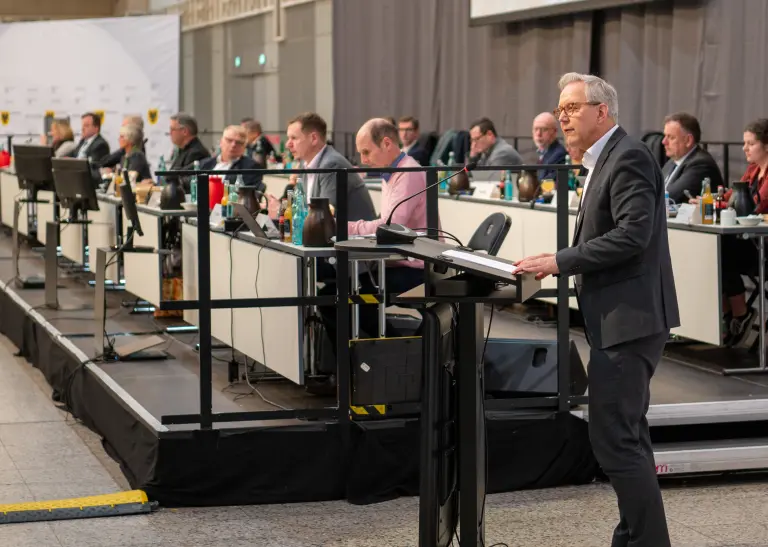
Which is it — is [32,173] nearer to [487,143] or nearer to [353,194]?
[487,143]

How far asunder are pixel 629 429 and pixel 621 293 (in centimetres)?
31

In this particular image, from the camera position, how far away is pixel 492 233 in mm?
3840

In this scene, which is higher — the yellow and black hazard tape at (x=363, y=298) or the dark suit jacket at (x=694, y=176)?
the dark suit jacket at (x=694, y=176)

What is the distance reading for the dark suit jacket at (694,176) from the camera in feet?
18.7

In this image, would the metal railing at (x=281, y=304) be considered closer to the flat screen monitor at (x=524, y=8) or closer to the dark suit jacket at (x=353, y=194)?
the dark suit jacket at (x=353, y=194)

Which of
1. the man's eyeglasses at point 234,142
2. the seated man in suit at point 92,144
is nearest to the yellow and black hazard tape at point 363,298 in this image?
the man's eyeglasses at point 234,142

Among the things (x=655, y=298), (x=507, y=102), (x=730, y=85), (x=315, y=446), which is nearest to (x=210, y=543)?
(x=315, y=446)

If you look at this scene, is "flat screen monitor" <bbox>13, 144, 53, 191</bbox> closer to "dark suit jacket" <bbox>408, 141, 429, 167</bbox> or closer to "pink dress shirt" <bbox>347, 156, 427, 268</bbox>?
"dark suit jacket" <bbox>408, 141, 429, 167</bbox>

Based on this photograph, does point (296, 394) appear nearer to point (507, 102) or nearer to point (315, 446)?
point (315, 446)

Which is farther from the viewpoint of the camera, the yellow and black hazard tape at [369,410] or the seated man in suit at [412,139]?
the seated man in suit at [412,139]

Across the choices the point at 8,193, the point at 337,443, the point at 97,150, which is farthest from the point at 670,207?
the point at 8,193

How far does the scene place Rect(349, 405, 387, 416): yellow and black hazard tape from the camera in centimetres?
384

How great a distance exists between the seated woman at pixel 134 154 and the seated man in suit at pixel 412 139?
258 cm

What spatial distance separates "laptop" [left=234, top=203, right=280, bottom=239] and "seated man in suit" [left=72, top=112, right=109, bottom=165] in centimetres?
502
